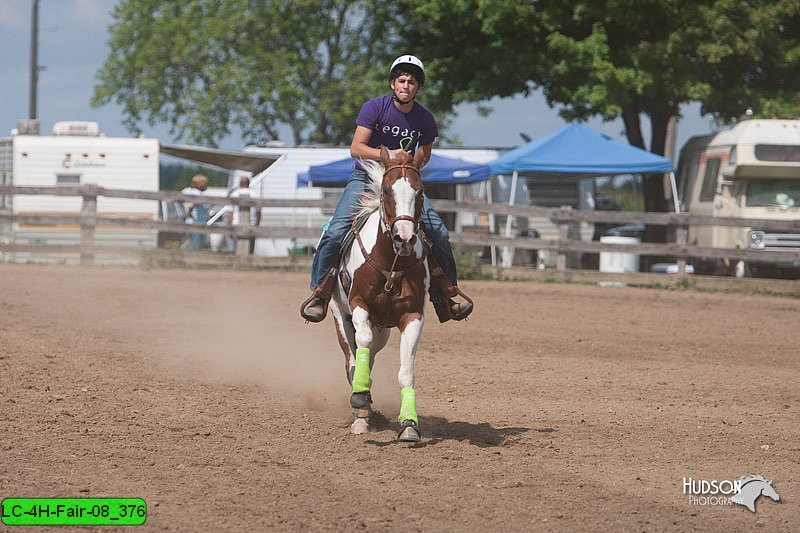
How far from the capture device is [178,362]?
1012cm

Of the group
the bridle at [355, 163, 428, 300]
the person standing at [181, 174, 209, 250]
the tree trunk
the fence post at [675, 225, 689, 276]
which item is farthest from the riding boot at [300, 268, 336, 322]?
the tree trunk

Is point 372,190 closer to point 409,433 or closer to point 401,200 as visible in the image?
point 401,200

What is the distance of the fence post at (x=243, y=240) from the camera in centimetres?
2092

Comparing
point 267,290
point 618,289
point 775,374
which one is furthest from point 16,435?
point 618,289

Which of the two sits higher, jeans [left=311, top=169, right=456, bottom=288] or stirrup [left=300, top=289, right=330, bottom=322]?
jeans [left=311, top=169, right=456, bottom=288]

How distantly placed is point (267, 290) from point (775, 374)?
8.42 meters

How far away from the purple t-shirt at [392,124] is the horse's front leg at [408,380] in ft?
4.12

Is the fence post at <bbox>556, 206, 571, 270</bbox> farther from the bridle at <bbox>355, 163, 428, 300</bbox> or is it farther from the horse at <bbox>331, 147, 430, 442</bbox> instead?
the bridle at <bbox>355, 163, 428, 300</bbox>

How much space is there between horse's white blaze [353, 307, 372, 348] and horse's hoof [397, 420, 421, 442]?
2.00 feet

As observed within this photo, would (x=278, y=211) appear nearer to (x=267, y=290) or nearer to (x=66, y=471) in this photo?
(x=267, y=290)

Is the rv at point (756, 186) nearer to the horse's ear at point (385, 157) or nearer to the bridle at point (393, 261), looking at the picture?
the bridle at point (393, 261)

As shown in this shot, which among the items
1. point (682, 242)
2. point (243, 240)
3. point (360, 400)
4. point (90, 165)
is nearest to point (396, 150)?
point (360, 400)

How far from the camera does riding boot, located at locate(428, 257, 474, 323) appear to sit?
7371 millimetres

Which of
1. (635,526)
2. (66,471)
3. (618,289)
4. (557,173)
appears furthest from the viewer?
(557,173)
